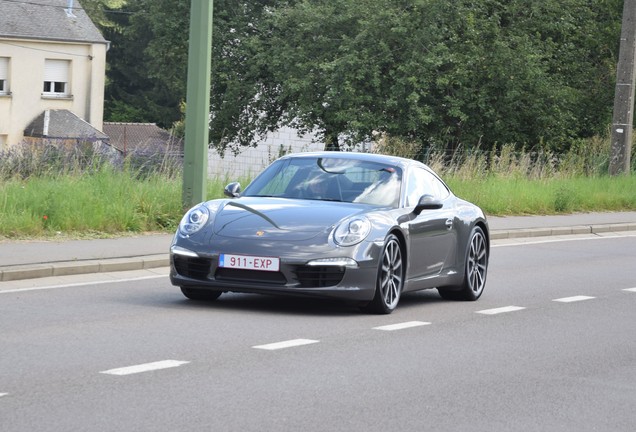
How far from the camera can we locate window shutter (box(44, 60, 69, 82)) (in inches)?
2360

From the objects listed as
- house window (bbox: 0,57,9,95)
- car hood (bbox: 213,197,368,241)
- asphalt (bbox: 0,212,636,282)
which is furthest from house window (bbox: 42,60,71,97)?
car hood (bbox: 213,197,368,241)

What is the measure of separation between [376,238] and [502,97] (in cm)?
2977

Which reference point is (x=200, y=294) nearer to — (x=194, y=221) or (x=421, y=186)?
(x=194, y=221)

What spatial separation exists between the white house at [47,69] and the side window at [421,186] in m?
45.2

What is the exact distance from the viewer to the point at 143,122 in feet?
343

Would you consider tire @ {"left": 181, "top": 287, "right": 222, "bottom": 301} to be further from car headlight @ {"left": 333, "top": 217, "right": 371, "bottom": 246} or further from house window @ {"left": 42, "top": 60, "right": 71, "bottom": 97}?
house window @ {"left": 42, "top": 60, "right": 71, "bottom": 97}

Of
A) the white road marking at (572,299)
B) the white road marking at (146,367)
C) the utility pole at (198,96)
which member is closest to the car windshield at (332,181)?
the white road marking at (572,299)

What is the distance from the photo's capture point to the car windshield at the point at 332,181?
12344 millimetres

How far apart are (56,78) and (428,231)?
4997 cm

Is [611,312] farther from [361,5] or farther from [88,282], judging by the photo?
[361,5]

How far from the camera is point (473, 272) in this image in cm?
1351

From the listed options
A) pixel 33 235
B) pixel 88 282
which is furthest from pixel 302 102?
pixel 88 282

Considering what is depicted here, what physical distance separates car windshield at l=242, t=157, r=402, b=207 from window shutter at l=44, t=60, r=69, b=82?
4866 centimetres

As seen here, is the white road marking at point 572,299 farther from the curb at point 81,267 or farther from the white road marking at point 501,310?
the curb at point 81,267
